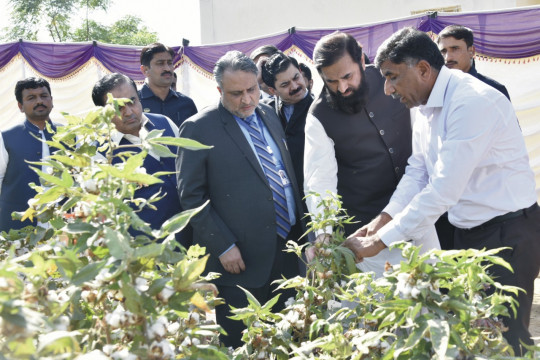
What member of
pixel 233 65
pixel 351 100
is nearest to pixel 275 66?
pixel 233 65

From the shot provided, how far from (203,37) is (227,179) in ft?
43.0

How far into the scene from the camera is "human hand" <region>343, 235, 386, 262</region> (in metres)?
2.04

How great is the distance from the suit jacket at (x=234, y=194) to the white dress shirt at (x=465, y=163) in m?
0.71

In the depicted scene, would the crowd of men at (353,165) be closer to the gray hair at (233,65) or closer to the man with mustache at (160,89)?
the gray hair at (233,65)

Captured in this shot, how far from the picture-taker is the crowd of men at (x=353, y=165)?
2.25 m

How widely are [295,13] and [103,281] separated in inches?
554

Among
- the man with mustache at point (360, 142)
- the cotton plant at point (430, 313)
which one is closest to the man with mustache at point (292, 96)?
the man with mustache at point (360, 142)

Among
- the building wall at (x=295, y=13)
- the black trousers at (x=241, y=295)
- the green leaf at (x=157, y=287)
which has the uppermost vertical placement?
the building wall at (x=295, y=13)

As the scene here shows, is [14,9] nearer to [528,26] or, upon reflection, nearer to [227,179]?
[528,26]

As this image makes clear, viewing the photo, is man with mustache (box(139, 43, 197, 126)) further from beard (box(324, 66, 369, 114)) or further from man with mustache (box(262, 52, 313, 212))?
beard (box(324, 66, 369, 114))

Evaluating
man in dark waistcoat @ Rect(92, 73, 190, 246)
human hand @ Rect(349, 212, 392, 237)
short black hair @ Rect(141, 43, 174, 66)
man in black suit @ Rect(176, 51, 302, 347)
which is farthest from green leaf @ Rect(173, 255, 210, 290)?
short black hair @ Rect(141, 43, 174, 66)

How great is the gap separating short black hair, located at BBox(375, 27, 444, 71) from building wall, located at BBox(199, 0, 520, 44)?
1062 centimetres

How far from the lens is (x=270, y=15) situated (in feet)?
48.3

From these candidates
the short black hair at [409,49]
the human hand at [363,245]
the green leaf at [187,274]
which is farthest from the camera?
the short black hair at [409,49]
